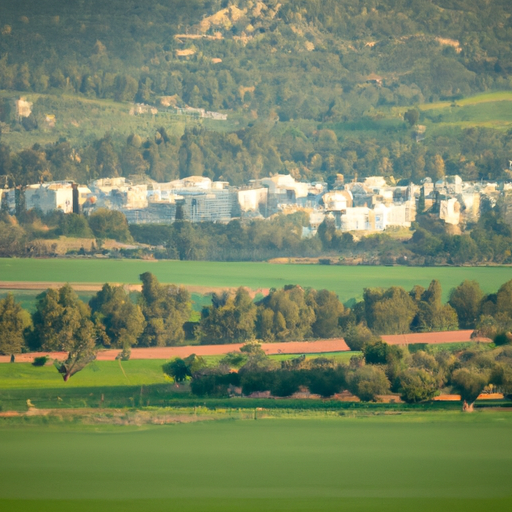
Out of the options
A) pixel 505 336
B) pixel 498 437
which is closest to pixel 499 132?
pixel 505 336

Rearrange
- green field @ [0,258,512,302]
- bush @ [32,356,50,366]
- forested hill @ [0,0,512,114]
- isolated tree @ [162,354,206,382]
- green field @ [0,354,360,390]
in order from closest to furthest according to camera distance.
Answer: isolated tree @ [162,354,206,382]
green field @ [0,354,360,390]
bush @ [32,356,50,366]
green field @ [0,258,512,302]
forested hill @ [0,0,512,114]

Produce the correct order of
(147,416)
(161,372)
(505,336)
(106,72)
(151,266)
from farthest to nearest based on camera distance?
(106,72) → (151,266) → (505,336) → (161,372) → (147,416)

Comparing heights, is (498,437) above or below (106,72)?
below

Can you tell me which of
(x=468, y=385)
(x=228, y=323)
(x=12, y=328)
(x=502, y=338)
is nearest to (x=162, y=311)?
(x=228, y=323)

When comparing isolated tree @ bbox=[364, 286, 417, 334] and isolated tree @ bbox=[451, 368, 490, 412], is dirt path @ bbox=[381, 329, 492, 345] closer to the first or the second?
isolated tree @ bbox=[364, 286, 417, 334]

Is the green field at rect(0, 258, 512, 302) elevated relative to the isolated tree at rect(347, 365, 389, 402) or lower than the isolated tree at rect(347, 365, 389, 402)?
elevated

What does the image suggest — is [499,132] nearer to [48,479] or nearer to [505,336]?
[505,336]

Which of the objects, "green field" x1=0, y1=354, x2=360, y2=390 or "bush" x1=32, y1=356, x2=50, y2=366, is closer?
"green field" x1=0, y1=354, x2=360, y2=390

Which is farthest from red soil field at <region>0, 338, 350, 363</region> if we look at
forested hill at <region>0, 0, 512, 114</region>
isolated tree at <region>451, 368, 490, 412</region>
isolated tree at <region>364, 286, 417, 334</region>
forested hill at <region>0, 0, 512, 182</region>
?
forested hill at <region>0, 0, 512, 114</region>
